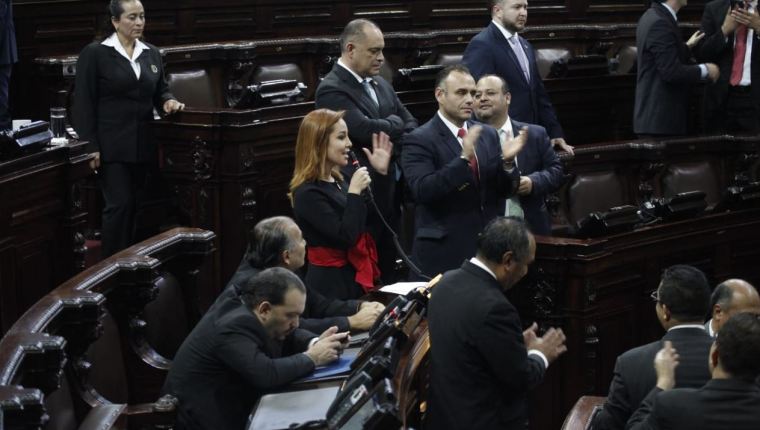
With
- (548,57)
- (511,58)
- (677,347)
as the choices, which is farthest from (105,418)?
(548,57)

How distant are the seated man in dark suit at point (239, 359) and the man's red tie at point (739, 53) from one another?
406 centimetres

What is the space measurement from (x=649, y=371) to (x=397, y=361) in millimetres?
641

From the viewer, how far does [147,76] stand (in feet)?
17.5

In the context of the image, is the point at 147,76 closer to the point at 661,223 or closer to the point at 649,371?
the point at 661,223

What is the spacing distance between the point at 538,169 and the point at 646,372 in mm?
1582

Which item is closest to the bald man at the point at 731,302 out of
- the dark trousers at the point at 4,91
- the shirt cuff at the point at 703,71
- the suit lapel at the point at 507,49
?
the suit lapel at the point at 507,49

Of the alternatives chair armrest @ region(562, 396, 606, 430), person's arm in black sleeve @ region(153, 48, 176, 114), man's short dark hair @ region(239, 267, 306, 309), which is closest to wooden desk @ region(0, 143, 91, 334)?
person's arm in black sleeve @ region(153, 48, 176, 114)

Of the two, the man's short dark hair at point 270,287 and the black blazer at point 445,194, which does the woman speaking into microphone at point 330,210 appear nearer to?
the black blazer at point 445,194

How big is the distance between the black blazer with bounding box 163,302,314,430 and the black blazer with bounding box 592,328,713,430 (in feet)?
2.62

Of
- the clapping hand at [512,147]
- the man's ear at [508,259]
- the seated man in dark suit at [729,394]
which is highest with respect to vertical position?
the clapping hand at [512,147]

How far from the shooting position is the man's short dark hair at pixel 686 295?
3.28m

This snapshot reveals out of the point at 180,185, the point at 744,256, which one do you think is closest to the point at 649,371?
the point at 744,256

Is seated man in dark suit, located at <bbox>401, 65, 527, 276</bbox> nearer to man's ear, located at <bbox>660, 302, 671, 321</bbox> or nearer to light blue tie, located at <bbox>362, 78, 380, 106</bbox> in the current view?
light blue tie, located at <bbox>362, 78, 380, 106</bbox>

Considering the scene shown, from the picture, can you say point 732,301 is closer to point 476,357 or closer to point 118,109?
point 476,357
